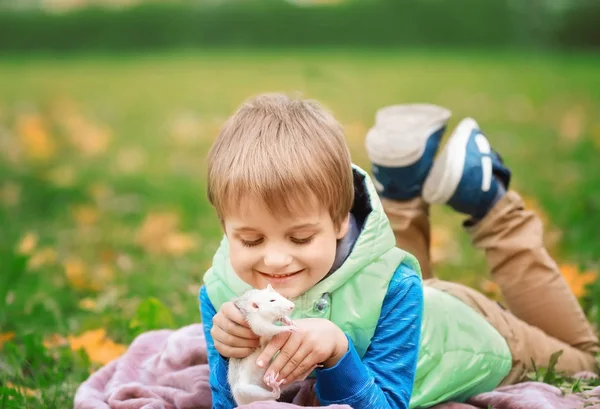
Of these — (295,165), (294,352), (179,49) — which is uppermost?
(295,165)

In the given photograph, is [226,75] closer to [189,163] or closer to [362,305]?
[189,163]

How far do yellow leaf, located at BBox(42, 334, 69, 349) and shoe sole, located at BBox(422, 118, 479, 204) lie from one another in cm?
120

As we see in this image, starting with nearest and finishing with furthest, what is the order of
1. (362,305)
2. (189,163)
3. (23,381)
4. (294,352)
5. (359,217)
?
(294,352) < (362,305) < (359,217) < (23,381) < (189,163)

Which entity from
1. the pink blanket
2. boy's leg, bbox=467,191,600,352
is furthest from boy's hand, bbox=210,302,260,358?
boy's leg, bbox=467,191,600,352

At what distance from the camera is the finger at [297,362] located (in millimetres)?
1682

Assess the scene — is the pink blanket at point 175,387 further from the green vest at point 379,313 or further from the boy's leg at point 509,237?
the boy's leg at point 509,237

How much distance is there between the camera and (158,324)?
2.73 metres

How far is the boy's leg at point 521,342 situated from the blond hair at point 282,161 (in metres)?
0.68

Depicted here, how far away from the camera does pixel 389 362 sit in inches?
74.2

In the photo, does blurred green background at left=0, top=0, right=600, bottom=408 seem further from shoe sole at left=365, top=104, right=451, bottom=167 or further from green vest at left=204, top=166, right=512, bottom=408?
green vest at left=204, top=166, right=512, bottom=408

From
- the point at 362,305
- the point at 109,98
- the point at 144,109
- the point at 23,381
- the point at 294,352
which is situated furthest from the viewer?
the point at 109,98

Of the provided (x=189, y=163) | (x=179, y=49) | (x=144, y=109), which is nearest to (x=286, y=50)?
(x=179, y=49)

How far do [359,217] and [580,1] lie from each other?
379 inches

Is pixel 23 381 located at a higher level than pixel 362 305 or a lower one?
lower
